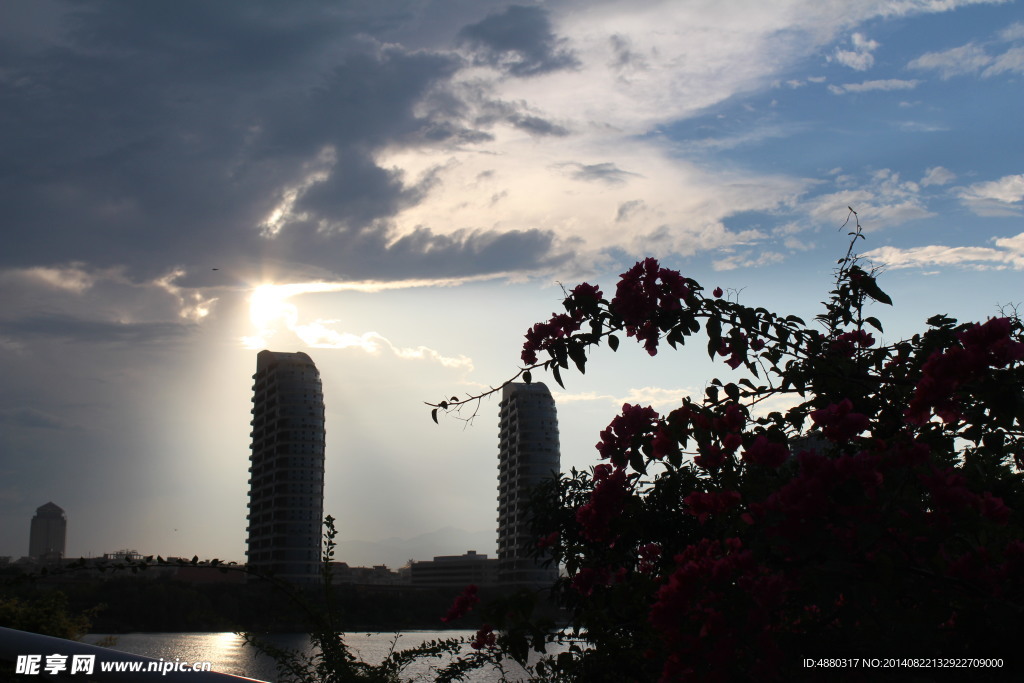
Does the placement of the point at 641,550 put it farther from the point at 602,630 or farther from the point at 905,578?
the point at 905,578

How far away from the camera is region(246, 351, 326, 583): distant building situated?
229 feet

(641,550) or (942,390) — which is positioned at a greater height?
(942,390)

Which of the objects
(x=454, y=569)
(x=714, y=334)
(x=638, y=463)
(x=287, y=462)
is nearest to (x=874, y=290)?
(x=714, y=334)

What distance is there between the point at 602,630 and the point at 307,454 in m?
75.8

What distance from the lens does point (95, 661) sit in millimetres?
1608

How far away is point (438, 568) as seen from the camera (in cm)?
9125

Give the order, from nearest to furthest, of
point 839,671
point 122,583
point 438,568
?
point 839,671 < point 122,583 < point 438,568

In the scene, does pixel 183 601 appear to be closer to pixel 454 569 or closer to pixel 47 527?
pixel 454 569

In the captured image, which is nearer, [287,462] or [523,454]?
[523,454]

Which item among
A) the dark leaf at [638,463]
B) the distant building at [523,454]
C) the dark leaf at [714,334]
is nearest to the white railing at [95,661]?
the dark leaf at [638,463]

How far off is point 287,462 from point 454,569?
81.6 ft

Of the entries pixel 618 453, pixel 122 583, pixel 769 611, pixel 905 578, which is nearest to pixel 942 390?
pixel 905 578

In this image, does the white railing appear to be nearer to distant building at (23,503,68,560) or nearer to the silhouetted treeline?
the silhouetted treeline

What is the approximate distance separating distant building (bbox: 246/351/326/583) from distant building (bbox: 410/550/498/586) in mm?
18851
